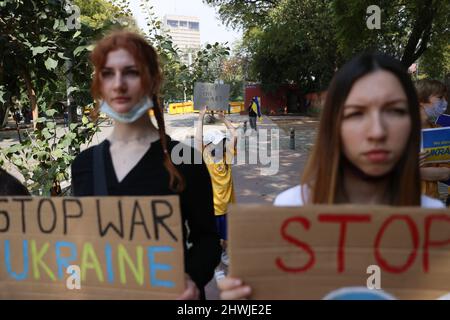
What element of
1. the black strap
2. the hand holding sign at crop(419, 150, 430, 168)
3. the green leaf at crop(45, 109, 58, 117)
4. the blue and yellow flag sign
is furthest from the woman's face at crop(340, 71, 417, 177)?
the green leaf at crop(45, 109, 58, 117)

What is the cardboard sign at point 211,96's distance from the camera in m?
4.84

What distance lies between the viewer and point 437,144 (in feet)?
10.4

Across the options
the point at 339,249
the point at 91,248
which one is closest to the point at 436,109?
the point at 339,249

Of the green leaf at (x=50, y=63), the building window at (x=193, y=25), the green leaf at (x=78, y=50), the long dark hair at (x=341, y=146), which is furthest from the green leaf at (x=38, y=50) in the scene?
the building window at (x=193, y=25)

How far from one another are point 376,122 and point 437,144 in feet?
7.95

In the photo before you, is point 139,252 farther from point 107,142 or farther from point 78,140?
point 78,140

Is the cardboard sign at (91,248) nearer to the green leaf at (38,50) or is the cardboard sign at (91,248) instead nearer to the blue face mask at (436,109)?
the green leaf at (38,50)

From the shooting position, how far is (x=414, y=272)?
112 centimetres

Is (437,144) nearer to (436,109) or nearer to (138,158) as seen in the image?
(436,109)

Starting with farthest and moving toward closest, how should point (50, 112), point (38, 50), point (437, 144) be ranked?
point (50, 112) → point (437, 144) → point (38, 50)

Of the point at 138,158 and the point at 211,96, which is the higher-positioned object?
the point at 211,96

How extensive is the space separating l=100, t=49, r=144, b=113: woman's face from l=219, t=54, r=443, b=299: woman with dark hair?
2.14ft

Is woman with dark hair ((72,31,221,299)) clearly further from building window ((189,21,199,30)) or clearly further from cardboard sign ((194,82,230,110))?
building window ((189,21,199,30))

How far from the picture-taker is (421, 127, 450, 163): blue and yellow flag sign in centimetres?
314
